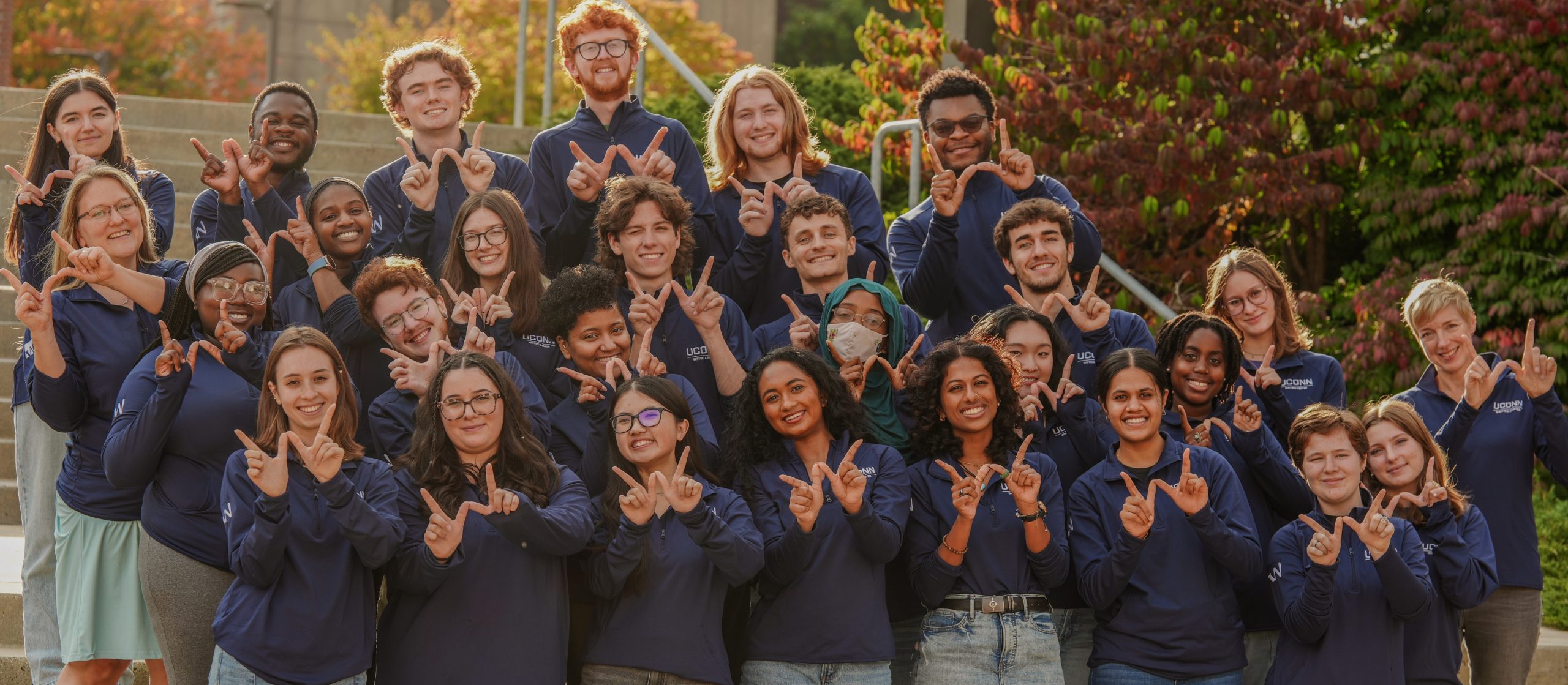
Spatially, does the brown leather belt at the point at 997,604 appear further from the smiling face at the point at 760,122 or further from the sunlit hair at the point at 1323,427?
the smiling face at the point at 760,122

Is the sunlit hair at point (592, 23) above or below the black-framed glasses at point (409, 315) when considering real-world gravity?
above

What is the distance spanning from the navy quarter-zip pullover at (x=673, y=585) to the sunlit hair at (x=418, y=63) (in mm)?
2104

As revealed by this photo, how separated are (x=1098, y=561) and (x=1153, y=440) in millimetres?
412

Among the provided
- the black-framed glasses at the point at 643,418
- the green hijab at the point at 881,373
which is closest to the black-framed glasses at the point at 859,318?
the green hijab at the point at 881,373

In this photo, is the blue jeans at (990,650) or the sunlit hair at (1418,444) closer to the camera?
the blue jeans at (990,650)

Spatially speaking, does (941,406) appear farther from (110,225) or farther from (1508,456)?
(110,225)

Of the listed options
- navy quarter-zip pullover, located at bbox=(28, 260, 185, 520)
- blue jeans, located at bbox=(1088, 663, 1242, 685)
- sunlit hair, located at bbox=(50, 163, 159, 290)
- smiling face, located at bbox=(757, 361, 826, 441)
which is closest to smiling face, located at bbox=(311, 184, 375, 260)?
sunlit hair, located at bbox=(50, 163, 159, 290)

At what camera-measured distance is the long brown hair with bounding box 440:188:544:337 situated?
4.87 metres

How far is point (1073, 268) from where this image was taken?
550 centimetres

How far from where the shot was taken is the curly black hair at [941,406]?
4551 mm

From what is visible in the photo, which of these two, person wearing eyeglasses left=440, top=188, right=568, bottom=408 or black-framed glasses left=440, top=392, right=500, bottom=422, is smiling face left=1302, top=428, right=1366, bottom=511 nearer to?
person wearing eyeglasses left=440, top=188, right=568, bottom=408

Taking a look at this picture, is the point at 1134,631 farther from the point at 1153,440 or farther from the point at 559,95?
the point at 559,95

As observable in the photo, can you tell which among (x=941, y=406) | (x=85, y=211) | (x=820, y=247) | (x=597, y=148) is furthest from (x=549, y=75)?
(x=941, y=406)

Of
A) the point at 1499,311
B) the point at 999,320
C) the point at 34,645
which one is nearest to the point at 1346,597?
the point at 999,320
